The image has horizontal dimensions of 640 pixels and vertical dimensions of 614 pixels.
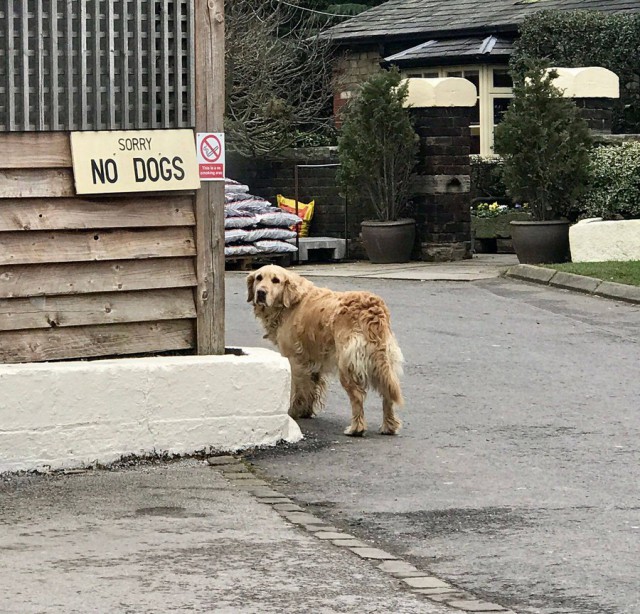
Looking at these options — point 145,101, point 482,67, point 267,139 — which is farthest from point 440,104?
point 145,101

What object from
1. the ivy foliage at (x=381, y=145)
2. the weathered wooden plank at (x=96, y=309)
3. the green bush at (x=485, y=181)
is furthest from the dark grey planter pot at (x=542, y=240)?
the weathered wooden plank at (x=96, y=309)

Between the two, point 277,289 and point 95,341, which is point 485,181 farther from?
point 95,341

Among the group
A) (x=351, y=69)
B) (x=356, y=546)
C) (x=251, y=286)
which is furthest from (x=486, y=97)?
(x=356, y=546)

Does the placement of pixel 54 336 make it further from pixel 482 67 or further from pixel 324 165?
pixel 482 67

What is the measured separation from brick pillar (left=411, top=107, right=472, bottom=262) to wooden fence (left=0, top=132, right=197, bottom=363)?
12.1 m

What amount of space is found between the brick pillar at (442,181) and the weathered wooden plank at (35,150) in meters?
Answer: 12.6

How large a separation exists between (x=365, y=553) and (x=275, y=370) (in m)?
2.25

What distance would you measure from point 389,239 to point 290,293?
10959 millimetres

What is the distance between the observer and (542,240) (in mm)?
18641

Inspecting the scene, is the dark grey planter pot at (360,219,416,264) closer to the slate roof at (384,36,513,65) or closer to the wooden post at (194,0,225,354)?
the slate roof at (384,36,513,65)

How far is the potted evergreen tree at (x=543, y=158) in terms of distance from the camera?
60.3ft

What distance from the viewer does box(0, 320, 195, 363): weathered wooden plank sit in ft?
26.2

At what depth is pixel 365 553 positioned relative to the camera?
626 centimetres

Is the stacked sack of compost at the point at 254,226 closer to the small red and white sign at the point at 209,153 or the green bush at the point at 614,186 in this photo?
the green bush at the point at 614,186
